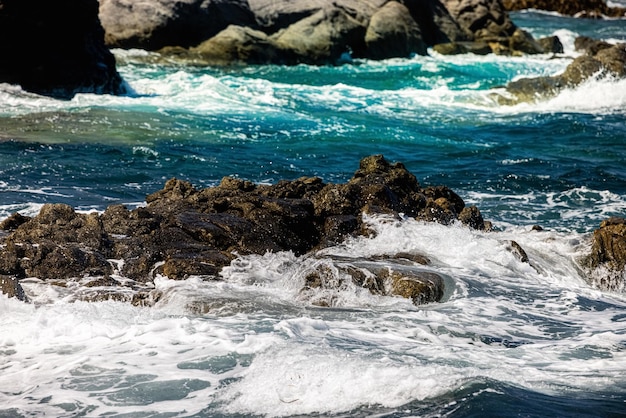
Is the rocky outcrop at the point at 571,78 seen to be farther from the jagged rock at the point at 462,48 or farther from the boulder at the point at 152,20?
the boulder at the point at 152,20

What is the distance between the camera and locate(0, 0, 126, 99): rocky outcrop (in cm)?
1989

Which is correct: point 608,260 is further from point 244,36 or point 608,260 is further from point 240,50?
point 244,36

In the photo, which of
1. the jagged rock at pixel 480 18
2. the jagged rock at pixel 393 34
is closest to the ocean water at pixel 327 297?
the jagged rock at pixel 393 34

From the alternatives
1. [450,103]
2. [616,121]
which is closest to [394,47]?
[450,103]

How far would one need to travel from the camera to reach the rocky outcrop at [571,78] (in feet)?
77.8

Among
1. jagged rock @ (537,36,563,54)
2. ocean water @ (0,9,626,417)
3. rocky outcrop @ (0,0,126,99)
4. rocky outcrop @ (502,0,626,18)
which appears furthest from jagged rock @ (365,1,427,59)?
rocky outcrop @ (502,0,626,18)

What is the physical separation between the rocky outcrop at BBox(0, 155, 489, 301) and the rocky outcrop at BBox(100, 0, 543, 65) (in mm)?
18078

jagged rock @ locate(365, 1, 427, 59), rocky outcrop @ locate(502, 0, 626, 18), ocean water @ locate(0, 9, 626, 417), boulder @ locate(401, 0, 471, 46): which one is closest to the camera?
ocean water @ locate(0, 9, 626, 417)

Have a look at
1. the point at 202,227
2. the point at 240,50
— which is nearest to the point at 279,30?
the point at 240,50

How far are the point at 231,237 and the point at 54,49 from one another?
498 inches

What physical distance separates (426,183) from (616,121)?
27.3 ft

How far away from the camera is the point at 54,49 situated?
2066 centimetres

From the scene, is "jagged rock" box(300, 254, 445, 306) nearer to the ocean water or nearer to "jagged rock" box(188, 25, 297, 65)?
the ocean water

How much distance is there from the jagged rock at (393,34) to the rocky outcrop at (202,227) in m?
20.9
